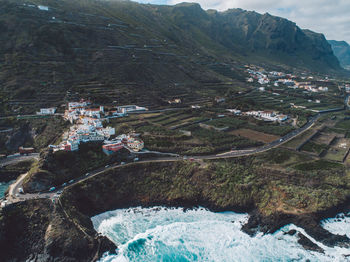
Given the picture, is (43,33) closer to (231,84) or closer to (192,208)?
(231,84)

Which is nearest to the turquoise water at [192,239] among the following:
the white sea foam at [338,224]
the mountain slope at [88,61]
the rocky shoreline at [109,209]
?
the white sea foam at [338,224]

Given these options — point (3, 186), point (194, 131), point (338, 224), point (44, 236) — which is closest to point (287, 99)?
point (194, 131)

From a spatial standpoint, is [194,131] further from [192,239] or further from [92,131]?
[192,239]

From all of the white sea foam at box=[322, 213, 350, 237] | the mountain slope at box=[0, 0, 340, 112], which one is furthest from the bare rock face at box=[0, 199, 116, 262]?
the mountain slope at box=[0, 0, 340, 112]

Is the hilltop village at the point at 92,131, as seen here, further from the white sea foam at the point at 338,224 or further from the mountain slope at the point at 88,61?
the white sea foam at the point at 338,224

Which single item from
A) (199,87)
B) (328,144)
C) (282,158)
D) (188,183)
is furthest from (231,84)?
(188,183)

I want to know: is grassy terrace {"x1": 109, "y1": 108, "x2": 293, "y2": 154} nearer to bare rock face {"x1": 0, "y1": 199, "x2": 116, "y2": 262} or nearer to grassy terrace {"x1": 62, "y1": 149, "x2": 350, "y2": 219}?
grassy terrace {"x1": 62, "y1": 149, "x2": 350, "y2": 219}
